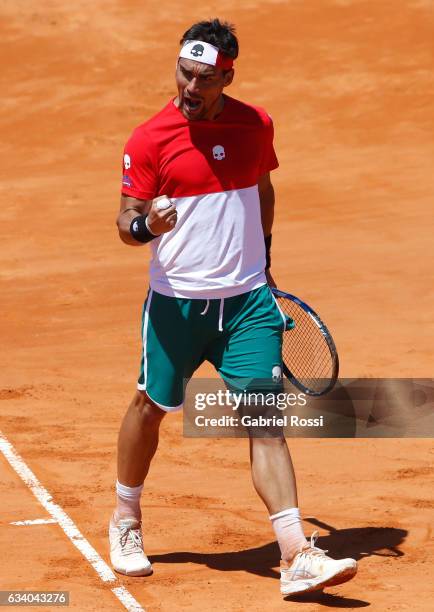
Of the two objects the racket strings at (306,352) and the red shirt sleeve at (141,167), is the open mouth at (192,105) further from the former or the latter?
the racket strings at (306,352)

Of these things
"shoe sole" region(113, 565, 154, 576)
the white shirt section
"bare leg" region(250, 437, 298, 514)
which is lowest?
"shoe sole" region(113, 565, 154, 576)

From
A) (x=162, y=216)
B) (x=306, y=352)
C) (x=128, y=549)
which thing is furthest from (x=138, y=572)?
(x=162, y=216)

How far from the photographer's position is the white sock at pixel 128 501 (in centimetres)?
A: 675

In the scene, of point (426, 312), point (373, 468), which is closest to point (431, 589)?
point (373, 468)

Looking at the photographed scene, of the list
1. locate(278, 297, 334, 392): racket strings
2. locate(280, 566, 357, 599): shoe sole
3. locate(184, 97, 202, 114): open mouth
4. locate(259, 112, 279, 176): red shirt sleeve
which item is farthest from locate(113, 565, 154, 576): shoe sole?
locate(184, 97, 202, 114): open mouth

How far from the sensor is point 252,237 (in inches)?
254

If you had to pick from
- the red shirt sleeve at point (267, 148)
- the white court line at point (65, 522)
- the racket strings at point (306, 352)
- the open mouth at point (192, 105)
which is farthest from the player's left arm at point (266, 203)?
the white court line at point (65, 522)

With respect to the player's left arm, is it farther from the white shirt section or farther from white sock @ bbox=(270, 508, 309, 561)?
white sock @ bbox=(270, 508, 309, 561)

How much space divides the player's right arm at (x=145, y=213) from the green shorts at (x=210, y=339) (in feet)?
1.37

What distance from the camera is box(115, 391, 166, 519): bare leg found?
6633 millimetres

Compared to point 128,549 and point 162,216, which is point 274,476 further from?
point 162,216

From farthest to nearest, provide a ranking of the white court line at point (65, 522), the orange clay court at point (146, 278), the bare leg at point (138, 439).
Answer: the orange clay court at point (146, 278) → the bare leg at point (138, 439) → the white court line at point (65, 522)

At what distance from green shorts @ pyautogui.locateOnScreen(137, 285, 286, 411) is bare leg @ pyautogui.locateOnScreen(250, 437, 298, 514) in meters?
0.30

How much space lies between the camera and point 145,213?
6328 millimetres
